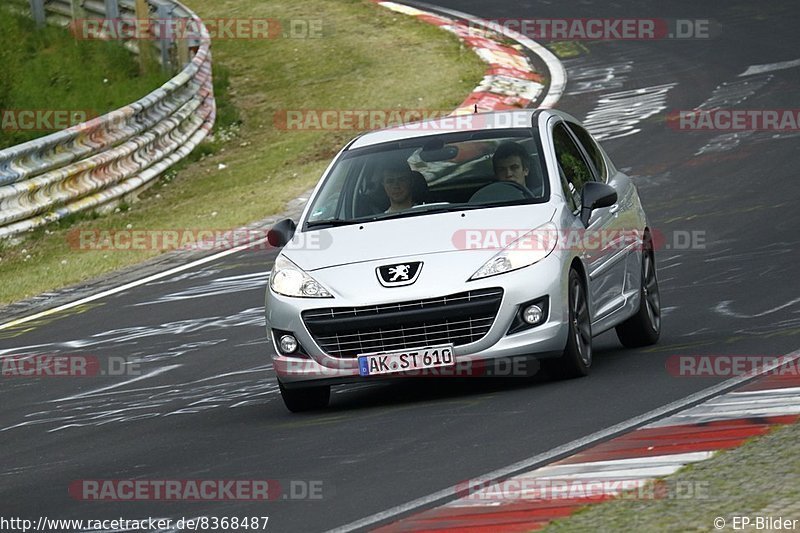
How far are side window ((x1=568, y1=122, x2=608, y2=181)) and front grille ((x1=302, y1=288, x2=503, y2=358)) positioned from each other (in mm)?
2279

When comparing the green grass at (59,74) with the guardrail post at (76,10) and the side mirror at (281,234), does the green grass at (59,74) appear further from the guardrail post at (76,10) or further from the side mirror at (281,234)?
the side mirror at (281,234)

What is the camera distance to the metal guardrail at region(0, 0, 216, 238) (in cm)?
1716

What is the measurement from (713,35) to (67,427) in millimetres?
17901

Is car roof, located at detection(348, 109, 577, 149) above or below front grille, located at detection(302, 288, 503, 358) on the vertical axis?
above

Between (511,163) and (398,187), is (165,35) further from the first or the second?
(511,163)

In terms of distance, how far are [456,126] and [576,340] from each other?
1.95m

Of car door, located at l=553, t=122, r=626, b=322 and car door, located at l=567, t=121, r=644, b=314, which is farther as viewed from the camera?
car door, located at l=567, t=121, r=644, b=314

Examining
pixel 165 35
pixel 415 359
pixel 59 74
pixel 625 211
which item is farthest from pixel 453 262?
pixel 165 35

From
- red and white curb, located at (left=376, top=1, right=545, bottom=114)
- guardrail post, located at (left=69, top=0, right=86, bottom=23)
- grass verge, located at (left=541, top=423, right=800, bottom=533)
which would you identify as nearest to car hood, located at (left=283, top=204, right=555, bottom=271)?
grass verge, located at (left=541, top=423, right=800, bottom=533)

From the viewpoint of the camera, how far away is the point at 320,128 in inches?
878

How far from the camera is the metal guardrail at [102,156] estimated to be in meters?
17.2

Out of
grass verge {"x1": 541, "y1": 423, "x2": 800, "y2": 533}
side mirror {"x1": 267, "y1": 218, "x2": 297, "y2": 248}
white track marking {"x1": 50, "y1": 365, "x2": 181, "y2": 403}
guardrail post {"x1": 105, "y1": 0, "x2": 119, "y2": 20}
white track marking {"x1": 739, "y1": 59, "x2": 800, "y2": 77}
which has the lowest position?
guardrail post {"x1": 105, "y1": 0, "x2": 119, "y2": 20}

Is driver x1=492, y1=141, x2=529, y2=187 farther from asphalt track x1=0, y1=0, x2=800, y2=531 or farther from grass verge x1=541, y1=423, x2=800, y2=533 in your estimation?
→ grass verge x1=541, y1=423, x2=800, y2=533

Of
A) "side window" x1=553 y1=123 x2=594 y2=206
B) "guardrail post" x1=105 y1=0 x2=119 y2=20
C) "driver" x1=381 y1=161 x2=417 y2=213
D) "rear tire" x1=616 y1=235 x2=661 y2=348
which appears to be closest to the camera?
"driver" x1=381 y1=161 x2=417 y2=213
